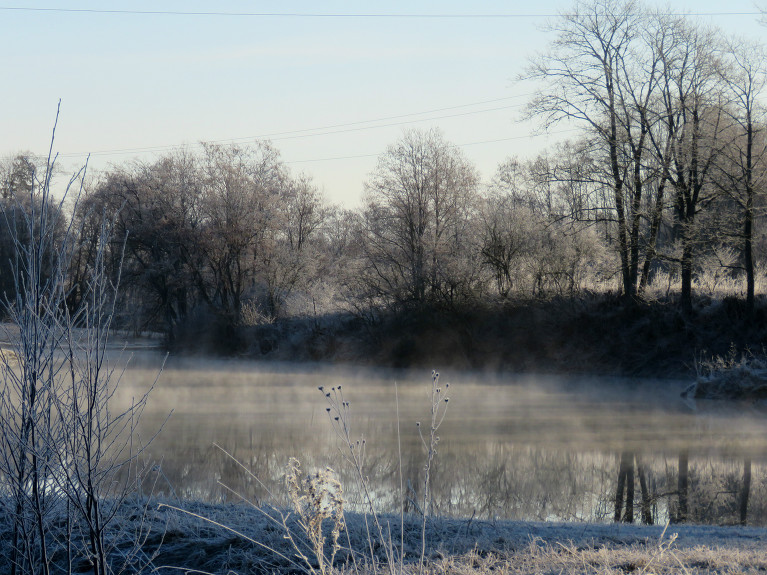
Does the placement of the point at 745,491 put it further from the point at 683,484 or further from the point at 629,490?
the point at 629,490

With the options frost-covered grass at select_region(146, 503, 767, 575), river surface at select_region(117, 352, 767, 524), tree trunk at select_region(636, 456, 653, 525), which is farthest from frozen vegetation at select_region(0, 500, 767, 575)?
tree trunk at select_region(636, 456, 653, 525)

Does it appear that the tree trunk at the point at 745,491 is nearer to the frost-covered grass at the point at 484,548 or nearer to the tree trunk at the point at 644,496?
the tree trunk at the point at 644,496

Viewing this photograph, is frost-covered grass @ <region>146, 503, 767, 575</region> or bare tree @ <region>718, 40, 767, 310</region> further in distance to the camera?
bare tree @ <region>718, 40, 767, 310</region>

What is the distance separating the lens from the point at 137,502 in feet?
21.7

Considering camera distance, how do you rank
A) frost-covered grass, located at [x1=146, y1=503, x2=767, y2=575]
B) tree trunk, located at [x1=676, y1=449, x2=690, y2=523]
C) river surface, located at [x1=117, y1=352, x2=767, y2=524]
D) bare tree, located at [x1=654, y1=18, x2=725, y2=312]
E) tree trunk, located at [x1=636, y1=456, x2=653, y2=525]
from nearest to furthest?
frost-covered grass, located at [x1=146, y1=503, x2=767, y2=575] < tree trunk, located at [x1=636, y1=456, x2=653, y2=525] < tree trunk, located at [x1=676, y1=449, x2=690, y2=523] < river surface, located at [x1=117, y1=352, x2=767, y2=524] < bare tree, located at [x1=654, y1=18, x2=725, y2=312]

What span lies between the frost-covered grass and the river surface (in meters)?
0.48

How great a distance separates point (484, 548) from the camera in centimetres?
513

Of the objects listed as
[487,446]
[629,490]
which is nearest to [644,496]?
[629,490]

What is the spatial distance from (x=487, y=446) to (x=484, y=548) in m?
7.73

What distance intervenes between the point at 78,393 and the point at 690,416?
48.4 feet

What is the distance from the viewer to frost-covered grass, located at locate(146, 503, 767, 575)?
4.62 m

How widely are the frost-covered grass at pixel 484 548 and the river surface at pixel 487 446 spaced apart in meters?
0.48

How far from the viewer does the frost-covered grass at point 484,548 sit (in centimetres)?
462

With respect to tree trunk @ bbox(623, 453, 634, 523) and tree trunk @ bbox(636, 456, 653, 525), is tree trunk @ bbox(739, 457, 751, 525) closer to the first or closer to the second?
tree trunk @ bbox(636, 456, 653, 525)
